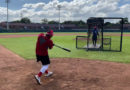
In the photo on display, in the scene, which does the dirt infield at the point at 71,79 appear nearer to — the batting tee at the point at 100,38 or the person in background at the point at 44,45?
the person in background at the point at 44,45

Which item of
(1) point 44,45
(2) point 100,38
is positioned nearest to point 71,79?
(1) point 44,45

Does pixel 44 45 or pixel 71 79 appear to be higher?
pixel 44 45

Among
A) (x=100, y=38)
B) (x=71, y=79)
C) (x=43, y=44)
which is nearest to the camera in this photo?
(x=43, y=44)

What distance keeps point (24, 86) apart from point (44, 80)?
78 centimetres

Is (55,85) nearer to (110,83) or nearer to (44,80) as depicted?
(44,80)

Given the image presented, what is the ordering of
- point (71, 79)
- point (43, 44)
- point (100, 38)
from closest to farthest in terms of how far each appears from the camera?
point (43, 44)
point (71, 79)
point (100, 38)

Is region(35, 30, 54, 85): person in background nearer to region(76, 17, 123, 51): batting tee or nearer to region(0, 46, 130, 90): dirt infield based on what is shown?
region(0, 46, 130, 90): dirt infield

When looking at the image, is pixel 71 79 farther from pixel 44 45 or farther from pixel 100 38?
pixel 100 38

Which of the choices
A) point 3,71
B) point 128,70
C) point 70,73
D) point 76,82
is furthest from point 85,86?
point 3,71

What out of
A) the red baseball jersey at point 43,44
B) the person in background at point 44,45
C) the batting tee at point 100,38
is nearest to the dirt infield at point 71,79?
the person in background at point 44,45

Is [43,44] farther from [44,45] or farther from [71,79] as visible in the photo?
[71,79]

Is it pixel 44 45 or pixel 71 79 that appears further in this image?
pixel 71 79

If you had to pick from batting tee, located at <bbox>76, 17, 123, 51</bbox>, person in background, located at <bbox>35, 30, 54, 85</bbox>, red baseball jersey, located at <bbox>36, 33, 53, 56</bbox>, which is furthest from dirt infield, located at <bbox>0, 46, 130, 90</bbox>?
batting tee, located at <bbox>76, 17, 123, 51</bbox>

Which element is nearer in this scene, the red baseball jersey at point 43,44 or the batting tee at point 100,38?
the red baseball jersey at point 43,44
